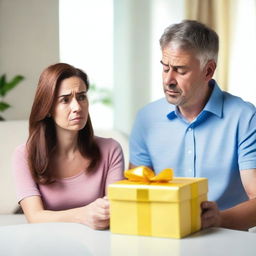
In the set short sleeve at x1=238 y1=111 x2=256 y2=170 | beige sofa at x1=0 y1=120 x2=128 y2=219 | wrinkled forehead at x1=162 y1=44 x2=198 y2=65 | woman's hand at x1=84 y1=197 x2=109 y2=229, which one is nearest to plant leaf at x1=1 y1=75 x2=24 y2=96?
beige sofa at x1=0 y1=120 x2=128 y2=219

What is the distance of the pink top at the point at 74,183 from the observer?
2376 mm

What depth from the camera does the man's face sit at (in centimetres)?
241

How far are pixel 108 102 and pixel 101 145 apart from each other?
3.39 m

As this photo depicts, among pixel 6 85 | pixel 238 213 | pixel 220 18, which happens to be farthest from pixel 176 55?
pixel 6 85

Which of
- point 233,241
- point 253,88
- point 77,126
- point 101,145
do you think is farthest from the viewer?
point 253,88

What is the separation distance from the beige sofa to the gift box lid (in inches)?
44.3

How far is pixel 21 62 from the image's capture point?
560 centimetres

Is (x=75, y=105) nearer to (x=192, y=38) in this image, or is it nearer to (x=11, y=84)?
(x=192, y=38)

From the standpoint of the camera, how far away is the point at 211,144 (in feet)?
8.16

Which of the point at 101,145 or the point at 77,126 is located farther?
the point at 101,145

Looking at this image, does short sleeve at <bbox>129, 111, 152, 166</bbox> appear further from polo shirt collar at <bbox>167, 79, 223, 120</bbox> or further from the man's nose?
the man's nose

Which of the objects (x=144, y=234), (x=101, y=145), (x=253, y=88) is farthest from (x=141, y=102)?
(x=144, y=234)

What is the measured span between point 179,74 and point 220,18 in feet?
9.17

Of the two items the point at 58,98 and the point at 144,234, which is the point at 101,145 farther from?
the point at 144,234
